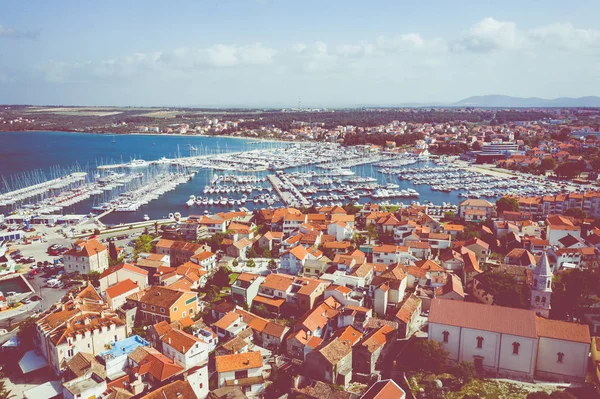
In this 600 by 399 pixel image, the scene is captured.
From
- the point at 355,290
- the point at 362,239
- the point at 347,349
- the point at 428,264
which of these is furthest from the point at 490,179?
the point at 347,349

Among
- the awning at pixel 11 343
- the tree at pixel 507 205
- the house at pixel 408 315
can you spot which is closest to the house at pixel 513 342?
the house at pixel 408 315

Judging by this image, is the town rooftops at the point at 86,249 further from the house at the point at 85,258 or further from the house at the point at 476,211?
the house at the point at 476,211

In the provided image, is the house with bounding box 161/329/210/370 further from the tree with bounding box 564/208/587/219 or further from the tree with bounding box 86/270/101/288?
the tree with bounding box 564/208/587/219

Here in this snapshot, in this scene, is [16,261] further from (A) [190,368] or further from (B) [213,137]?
(B) [213,137]

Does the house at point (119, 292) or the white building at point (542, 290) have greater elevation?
the white building at point (542, 290)

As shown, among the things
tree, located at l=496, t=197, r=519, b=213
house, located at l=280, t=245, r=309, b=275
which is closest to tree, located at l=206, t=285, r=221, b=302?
house, located at l=280, t=245, r=309, b=275

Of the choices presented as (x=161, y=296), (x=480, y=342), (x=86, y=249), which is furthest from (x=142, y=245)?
(x=480, y=342)
